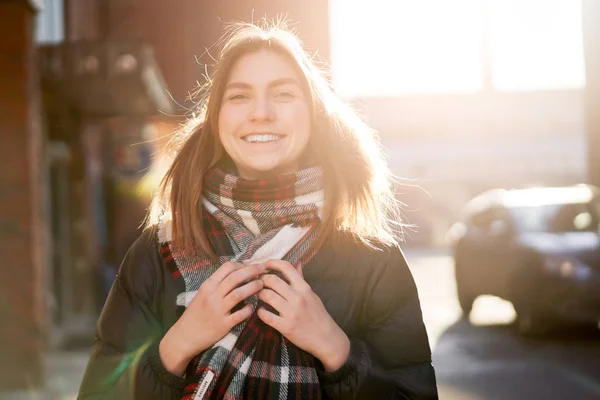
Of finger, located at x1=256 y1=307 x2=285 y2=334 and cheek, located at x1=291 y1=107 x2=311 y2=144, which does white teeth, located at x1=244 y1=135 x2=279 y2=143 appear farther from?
finger, located at x1=256 y1=307 x2=285 y2=334

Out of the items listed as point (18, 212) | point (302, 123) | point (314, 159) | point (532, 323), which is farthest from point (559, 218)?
point (302, 123)

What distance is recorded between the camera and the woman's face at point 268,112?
7.47 ft

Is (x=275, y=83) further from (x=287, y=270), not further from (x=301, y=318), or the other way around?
(x=301, y=318)

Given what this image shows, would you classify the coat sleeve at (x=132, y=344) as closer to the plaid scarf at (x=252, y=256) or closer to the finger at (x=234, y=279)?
the plaid scarf at (x=252, y=256)

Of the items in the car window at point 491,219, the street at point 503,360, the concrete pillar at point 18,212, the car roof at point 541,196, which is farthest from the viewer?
the car window at point 491,219

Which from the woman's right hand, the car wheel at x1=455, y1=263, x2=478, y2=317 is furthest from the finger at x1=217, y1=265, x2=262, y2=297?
the car wheel at x1=455, y1=263, x2=478, y2=317

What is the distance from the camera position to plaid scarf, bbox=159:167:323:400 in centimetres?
214

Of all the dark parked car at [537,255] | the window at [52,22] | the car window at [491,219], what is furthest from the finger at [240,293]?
the car window at [491,219]

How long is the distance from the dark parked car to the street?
405 mm

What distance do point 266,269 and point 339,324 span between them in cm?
27

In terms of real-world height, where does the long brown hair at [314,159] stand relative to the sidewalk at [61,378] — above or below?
above

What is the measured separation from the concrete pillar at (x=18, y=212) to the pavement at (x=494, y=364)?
281mm

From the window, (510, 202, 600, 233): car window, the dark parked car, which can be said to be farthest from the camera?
the window

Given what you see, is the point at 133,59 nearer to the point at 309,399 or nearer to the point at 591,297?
the point at 591,297
